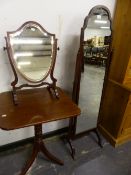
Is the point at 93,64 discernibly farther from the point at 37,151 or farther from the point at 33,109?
the point at 37,151

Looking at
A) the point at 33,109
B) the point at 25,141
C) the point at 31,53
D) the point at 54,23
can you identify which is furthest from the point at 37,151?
the point at 54,23

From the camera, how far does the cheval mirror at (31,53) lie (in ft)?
4.27

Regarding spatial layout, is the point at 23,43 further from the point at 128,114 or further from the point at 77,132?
the point at 128,114

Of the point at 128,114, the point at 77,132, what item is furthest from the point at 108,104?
the point at 77,132

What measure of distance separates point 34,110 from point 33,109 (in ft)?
0.05

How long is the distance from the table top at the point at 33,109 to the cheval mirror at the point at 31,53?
7cm

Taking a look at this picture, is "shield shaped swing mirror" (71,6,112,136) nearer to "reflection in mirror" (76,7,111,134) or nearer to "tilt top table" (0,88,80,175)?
"reflection in mirror" (76,7,111,134)

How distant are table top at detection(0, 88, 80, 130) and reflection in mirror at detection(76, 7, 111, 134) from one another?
1.17 ft

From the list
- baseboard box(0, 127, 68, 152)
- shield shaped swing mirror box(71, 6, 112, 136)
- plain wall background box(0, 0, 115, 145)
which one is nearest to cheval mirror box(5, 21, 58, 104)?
plain wall background box(0, 0, 115, 145)

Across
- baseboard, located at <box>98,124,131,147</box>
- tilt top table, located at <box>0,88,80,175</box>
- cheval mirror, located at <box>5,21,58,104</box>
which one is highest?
cheval mirror, located at <box>5,21,58,104</box>

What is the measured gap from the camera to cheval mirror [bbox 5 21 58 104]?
4.27 ft

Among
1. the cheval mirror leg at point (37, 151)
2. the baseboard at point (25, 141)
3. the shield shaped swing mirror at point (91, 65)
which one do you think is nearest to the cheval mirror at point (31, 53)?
the shield shaped swing mirror at point (91, 65)

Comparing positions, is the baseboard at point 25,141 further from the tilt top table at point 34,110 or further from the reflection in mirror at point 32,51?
the reflection in mirror at point 32,51

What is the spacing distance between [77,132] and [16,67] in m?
1.04
